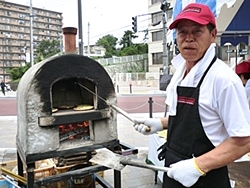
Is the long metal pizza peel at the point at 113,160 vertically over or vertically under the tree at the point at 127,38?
under

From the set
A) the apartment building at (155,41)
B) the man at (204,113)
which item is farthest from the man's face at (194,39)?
the apartment building at (155,41)

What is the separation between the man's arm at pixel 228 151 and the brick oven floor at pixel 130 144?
2.81 metres

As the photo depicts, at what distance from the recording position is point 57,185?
355cm

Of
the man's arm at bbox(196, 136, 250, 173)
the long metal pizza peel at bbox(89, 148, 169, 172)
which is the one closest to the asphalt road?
the long metal pizza peel at bbox(89, 148, 169, 172)

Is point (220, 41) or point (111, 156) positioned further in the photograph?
point (220, 41)

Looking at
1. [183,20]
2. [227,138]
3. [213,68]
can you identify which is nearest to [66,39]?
[183,20]

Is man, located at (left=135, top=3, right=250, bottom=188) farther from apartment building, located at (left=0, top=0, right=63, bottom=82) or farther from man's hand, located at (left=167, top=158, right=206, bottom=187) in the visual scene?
apartment building, located at (left=0, top=0, right=63, bottom=82)

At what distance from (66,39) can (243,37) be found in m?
3.75

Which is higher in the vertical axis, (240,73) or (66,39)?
(66,39)

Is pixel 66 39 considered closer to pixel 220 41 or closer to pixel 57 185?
pixel 57 185

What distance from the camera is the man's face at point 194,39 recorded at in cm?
140

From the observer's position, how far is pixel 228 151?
48.2 inches

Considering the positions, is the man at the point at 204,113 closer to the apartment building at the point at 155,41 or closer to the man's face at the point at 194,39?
the man's face at the point at 194,39

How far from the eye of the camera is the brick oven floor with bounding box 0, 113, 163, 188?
4008mm
